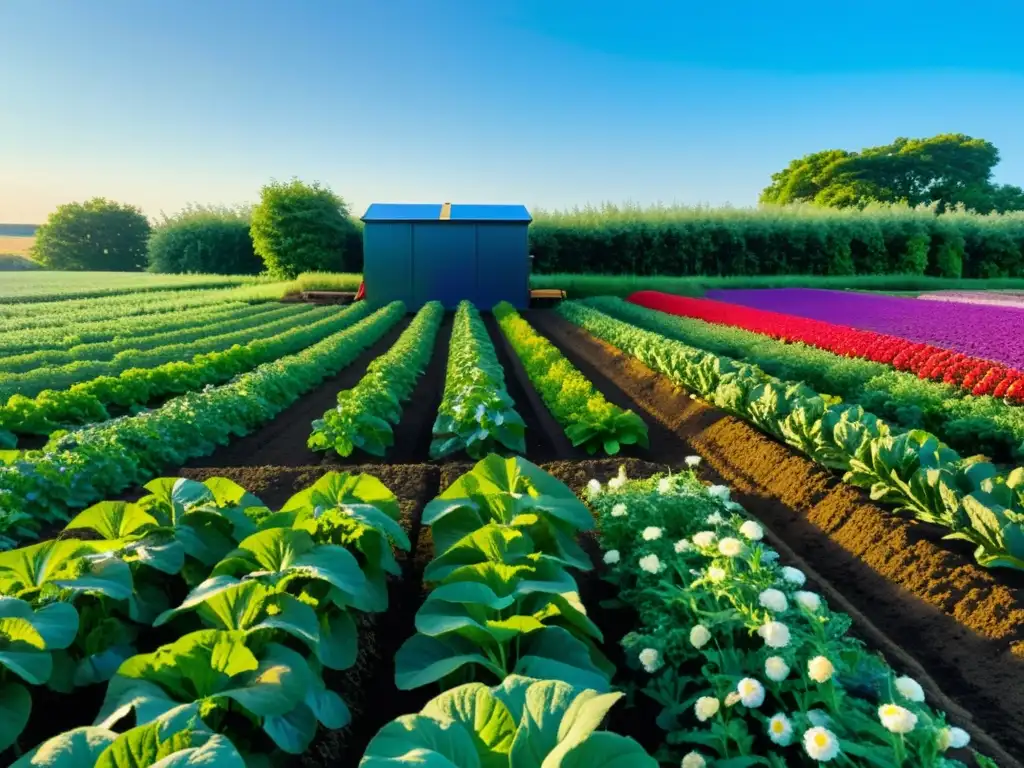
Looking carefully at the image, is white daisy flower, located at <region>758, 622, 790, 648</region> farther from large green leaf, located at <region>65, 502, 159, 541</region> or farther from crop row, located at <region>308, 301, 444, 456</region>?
crop row, located at <region>308, 301, 444, 456</region>

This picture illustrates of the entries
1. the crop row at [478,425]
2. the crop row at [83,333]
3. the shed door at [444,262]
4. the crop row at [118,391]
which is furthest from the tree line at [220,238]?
the crop row at [478,425]

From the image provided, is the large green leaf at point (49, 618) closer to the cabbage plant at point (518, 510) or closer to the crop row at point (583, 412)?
the cabbage plant at point (518, 510)

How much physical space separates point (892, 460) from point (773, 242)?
35078mm

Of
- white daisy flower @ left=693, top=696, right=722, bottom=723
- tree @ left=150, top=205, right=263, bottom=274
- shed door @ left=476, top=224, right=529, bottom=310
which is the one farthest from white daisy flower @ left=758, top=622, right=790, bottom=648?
tree @ left=150, top=205, right=263, bottom=274

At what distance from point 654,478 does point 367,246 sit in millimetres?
21561

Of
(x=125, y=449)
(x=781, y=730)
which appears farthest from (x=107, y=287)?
(x=781, y=730)

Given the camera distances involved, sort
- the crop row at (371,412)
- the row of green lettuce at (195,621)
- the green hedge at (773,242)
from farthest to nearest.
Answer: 1. the green hedge at (773,242)
2. the crop row at (371,412)
3. the row of green lettuce at (195,621)

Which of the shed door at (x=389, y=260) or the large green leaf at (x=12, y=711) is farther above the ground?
the shed door at (x=389, y=260)

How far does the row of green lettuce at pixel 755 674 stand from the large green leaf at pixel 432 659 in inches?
26.1

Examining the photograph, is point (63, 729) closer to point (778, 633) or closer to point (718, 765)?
point (718, 765)

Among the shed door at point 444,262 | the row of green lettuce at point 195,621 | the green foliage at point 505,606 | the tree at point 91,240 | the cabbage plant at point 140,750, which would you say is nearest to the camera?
the cabbage plant at point 140,750

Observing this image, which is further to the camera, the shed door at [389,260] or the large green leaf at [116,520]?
the shed door at [389,260]

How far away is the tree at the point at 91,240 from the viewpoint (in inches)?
2808

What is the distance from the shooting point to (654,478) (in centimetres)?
468
